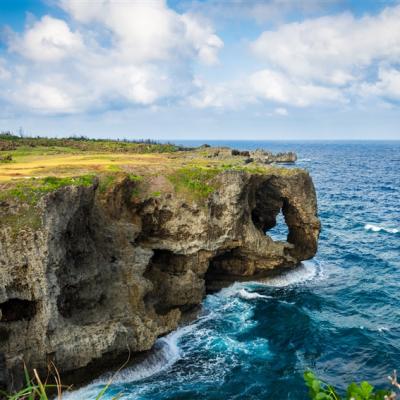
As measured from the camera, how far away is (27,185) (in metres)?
24.3

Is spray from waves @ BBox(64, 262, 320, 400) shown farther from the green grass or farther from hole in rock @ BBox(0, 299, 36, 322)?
the green grass

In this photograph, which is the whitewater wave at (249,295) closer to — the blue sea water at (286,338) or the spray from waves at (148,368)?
the blue sea water at (286,338)

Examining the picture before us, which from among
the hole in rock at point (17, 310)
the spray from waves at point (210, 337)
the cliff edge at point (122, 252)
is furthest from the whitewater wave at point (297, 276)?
the hole in rock at point (17, 310)

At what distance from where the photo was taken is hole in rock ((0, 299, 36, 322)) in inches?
902

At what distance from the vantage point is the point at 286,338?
2970cm

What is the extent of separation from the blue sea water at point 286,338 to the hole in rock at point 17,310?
4.97 metres

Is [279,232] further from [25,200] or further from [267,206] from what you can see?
[25,200]

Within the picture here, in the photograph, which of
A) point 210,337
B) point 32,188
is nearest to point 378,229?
point 210,337

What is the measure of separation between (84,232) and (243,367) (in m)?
12.8

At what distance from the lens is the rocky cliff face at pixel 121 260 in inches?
885

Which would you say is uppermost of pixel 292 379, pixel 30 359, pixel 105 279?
pixel 105 279

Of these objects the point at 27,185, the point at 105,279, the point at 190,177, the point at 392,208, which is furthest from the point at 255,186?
the point at 392,208

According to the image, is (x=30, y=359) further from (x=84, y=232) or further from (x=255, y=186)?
(x=255, y=186)

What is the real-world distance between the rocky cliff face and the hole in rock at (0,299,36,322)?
5cm
